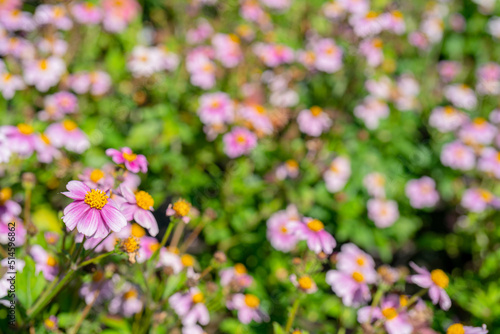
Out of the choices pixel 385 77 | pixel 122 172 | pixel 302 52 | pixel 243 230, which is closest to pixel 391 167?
pixel 385 77

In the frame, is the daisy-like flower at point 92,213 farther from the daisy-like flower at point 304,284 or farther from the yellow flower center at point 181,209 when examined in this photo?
the daisy-like flower at point 304,284

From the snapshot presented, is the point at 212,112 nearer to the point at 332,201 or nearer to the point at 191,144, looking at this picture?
the point at 191,144

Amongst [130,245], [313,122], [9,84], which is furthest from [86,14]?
[130,245]

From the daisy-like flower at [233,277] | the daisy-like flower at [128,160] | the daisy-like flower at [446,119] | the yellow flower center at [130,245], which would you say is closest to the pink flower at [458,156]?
the daisy-like flower at [446,119]

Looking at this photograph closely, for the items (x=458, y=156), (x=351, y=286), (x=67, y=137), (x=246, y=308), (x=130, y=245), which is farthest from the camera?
(x=458, y=156)

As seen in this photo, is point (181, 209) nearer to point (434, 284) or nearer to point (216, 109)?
point (434, 284)

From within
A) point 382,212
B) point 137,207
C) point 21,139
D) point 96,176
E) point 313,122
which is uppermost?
point 137,207

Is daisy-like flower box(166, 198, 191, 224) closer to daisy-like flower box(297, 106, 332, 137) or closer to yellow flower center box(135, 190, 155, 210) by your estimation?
yellow flower center box(135, 190, 155, 210)

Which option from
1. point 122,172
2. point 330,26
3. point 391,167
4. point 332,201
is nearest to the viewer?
point 122,172
